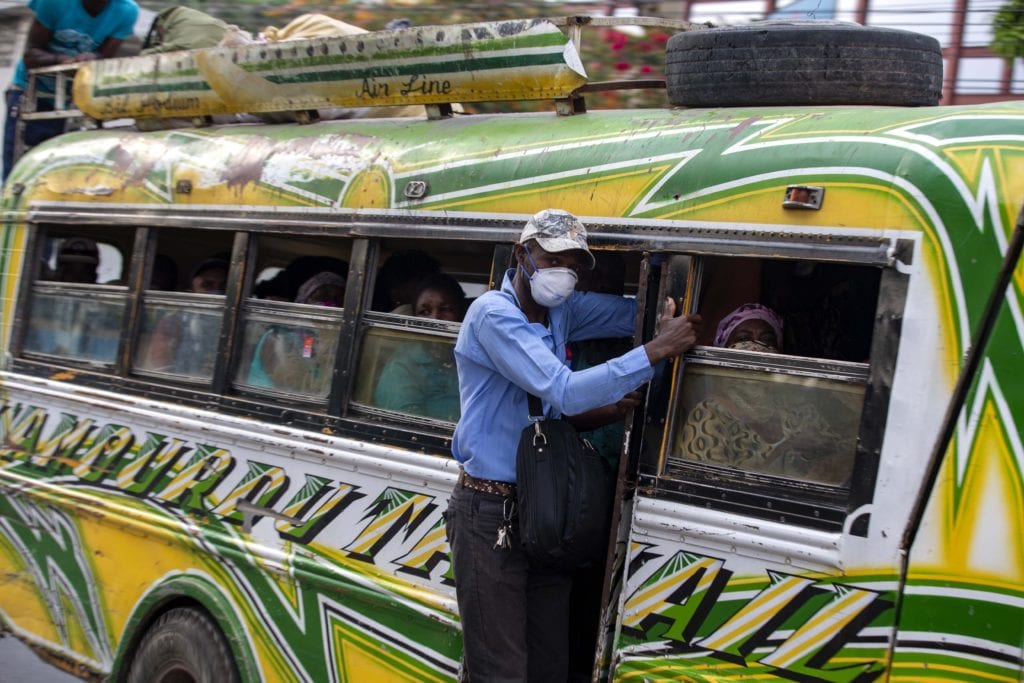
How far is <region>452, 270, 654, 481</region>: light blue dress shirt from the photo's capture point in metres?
3.37

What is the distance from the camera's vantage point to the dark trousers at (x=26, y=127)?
685cm

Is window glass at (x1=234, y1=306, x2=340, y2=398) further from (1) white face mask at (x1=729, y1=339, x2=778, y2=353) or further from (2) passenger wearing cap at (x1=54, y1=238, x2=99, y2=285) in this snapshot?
(1) white face mask at (x1=729, y1=339, x2=778, y2=353)

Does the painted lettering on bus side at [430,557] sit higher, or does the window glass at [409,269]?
the window glass at [409,269]

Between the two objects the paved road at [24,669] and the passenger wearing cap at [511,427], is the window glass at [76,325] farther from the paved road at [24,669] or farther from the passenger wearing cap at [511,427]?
the passenger wearing cap at [511,427]

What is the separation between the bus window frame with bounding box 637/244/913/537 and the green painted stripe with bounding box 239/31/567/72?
3.61 feet

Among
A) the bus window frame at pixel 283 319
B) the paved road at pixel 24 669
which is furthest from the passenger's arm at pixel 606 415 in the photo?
the paved road at pixel 24 669

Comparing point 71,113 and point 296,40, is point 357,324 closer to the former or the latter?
point 296,40

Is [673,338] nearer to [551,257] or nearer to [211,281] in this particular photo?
[551,257]

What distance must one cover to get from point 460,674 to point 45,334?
314cm

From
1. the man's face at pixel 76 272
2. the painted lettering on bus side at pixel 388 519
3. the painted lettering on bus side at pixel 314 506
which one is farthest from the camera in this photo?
the man's face at pixel 76 272

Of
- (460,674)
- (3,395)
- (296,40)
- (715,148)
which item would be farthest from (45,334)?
(715,148)

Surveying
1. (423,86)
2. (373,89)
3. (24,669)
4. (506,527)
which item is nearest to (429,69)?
(423,86)

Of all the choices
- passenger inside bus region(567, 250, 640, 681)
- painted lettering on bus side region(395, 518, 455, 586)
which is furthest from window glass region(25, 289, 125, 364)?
passenger inside bus region(567, 250, 640, 681)

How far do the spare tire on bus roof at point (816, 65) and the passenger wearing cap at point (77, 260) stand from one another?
347 centimetres
